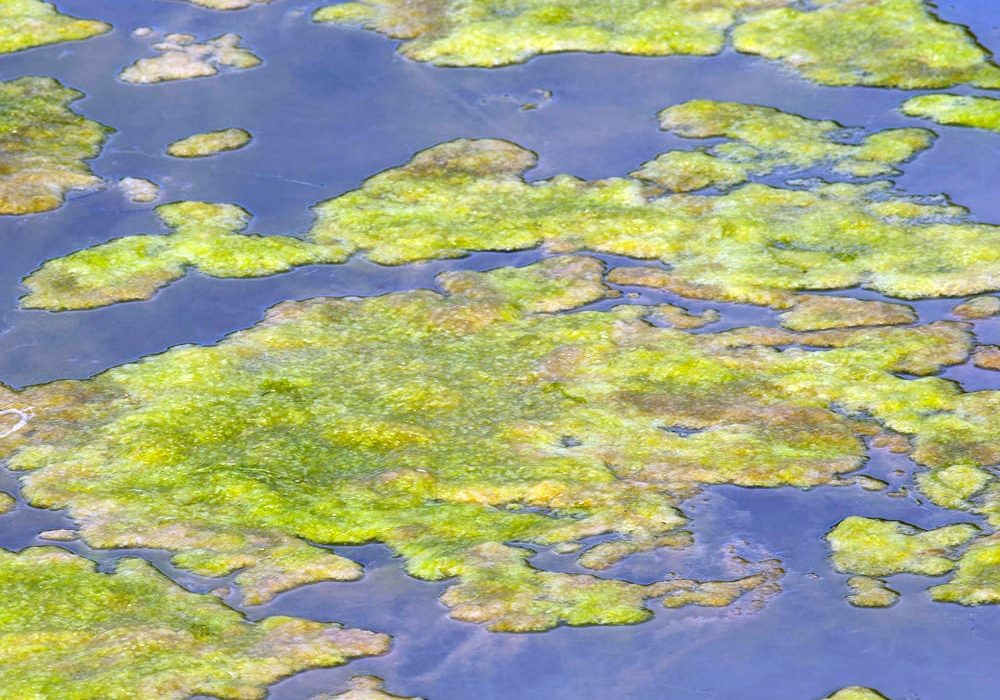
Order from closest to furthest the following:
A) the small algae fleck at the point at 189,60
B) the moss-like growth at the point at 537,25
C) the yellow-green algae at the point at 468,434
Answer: the yellow-green algae at the point at 468,434 → the small algae fleck at the point at 189,60 → the moss-like growth at the point at 537,25

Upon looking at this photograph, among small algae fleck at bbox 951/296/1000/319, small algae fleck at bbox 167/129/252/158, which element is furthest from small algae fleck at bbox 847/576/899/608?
small algae fleck at bbox 167/129/252/158

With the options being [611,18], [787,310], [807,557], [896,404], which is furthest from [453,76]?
[807,557]

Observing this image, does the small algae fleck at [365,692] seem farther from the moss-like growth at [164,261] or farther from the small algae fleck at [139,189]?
the small algae fleck at [139,189]

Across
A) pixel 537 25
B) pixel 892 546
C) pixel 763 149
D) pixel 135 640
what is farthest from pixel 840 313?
pixel 537 25

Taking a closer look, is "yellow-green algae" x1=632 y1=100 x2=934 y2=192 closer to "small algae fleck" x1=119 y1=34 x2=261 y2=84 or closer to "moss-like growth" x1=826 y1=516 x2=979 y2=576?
"small algae fleck" x1=119 y1=34 x2=261 y2=84

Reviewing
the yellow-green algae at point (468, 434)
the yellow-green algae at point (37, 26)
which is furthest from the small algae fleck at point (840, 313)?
the yellow-green algae at point (37, 26)

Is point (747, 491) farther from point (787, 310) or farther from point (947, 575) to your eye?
point (787, 310)

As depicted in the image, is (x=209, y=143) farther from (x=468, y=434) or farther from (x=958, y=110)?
(x=958, y=110)
